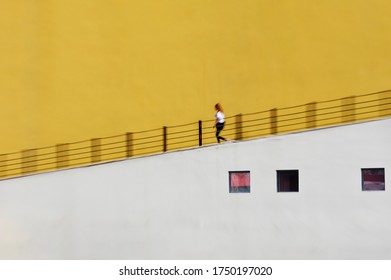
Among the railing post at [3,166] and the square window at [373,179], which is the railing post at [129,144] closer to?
the railing post at [3,166]

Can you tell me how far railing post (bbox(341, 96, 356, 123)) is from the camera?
22.4 metres

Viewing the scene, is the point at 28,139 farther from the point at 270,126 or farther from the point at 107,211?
the point at 270,126

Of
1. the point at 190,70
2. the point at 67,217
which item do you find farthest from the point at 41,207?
the point at 190,70

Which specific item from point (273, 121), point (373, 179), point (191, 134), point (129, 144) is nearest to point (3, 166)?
point (129, 144)

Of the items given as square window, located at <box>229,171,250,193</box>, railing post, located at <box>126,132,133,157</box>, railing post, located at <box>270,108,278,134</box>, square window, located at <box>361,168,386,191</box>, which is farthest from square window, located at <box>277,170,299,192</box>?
railing post, located at <box>126,132,133,157</box>

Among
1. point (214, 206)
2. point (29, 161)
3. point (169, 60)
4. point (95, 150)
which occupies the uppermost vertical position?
point (169, 60)

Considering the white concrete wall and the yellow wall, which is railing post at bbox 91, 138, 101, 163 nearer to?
the yellow wall

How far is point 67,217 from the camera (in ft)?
72.2

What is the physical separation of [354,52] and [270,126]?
260 centimetres

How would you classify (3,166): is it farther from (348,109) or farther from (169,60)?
(348,109)

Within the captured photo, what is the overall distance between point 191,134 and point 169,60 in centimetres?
191

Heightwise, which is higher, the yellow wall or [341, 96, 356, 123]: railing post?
the yellow wall

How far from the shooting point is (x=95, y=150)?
78.8 ft
